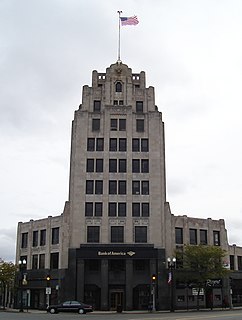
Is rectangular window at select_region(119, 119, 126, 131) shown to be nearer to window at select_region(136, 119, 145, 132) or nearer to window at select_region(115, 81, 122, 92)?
window at select_region(136, 119, 145, 132)

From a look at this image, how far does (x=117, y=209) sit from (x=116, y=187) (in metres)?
3.41

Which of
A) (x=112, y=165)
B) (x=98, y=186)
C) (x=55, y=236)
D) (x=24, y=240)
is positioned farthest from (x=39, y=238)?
(x=112, y=165)

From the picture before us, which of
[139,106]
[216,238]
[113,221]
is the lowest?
[216,238]

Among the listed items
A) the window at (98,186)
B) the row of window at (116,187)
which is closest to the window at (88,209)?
the row of window at (116,187)

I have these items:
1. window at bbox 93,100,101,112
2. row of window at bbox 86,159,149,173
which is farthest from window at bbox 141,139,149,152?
window at bbox 93,100,101,112

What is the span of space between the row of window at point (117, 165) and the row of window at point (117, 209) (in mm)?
5207

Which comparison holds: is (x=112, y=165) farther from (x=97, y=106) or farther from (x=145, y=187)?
(x=97, y=106)

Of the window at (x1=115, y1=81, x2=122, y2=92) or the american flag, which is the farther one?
the window at (x1=115, y1=81, x2=122, y2=92)

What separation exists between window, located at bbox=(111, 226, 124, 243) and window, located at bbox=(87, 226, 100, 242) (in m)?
2.20

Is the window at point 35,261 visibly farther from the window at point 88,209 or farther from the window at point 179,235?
the window at point 179,235

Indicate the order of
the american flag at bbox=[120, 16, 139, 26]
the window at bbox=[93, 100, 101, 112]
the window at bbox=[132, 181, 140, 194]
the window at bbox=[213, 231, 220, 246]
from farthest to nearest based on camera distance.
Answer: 1. the window at bbox=[93, 100, 101, 112]
2. the window at bbox=[213, 231, 220, 246]
3. the window at bbox=[132, 181, 140, 194]
4. the american flag at bbox=[120, 16, 139, 26]

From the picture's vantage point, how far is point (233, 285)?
7612cm

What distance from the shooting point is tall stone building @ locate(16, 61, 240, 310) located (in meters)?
67.8

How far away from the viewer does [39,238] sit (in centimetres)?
7519
